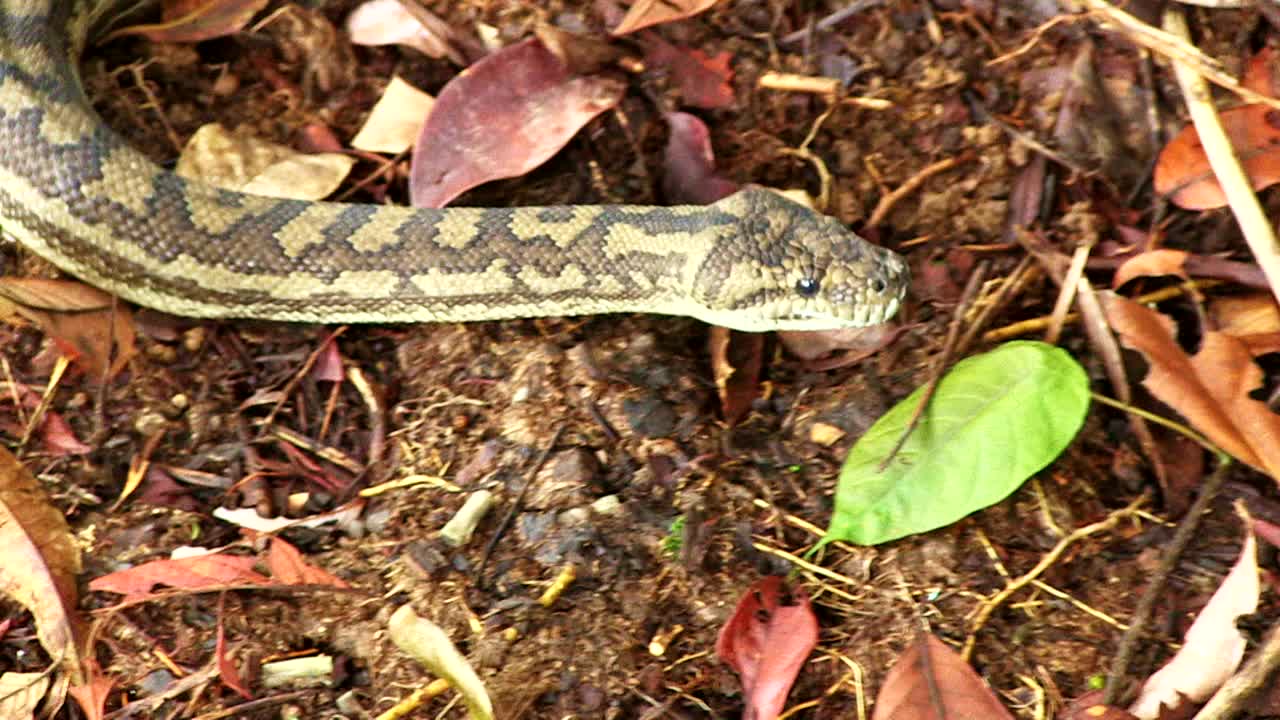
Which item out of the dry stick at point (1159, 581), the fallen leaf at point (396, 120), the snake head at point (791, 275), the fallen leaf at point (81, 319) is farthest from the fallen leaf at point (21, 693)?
the dry stick at point (1159, 581)

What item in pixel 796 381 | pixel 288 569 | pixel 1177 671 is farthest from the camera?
pixel 796 381

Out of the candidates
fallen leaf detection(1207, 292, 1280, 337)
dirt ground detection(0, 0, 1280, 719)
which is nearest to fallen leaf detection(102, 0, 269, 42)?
dirt ground detection(0, 0, 1280, 719)

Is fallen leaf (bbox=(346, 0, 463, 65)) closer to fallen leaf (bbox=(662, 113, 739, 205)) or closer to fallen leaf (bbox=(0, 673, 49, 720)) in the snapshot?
fallen leaf (bbox=(662, 113, 739, 205))

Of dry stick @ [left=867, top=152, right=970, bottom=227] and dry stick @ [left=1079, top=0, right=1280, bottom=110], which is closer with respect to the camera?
dry stick @ [left=1079, top=0, right=1280, bottom=110]

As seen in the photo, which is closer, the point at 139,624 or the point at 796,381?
the point at 139,624

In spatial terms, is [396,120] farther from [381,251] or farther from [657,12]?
[657,12]

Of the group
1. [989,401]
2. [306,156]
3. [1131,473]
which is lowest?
[1131,473]

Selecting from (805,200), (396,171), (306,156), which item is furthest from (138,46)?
(805,200)

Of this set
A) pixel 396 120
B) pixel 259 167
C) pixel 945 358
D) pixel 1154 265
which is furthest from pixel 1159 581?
pixel 259 167

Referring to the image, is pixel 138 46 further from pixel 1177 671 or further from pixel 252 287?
pixel 1177 671
